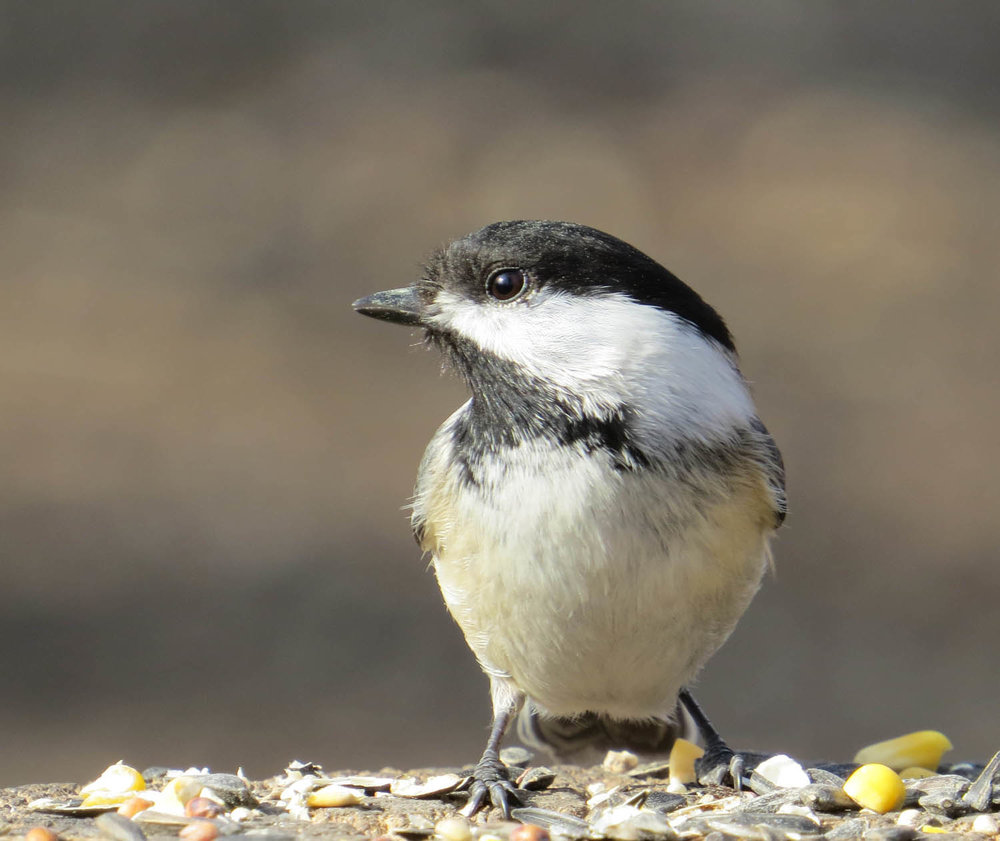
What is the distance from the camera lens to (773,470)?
270 centimetres

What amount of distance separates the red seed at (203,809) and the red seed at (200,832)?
11cm

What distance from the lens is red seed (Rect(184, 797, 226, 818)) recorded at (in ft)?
7.07

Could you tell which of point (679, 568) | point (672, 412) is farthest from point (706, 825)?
point (672, 412)

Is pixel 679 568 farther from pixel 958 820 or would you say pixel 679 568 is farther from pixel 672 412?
pixel 958 820

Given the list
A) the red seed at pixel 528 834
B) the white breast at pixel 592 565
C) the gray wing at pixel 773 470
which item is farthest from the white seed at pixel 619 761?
the red seed at pixel 528 834

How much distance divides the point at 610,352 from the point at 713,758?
965mm

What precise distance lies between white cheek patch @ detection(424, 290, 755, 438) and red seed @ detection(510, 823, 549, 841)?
28.7 inches

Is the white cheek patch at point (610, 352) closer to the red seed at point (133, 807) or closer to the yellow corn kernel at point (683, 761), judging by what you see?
the yellow corn kernel at point (683, 761)

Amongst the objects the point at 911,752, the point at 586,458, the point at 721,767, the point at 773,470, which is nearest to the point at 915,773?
the point at 911,752

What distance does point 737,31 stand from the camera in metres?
7.89

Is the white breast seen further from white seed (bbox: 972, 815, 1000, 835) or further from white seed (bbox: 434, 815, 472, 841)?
white seed (bbox: 972, 815, 1000, 835)

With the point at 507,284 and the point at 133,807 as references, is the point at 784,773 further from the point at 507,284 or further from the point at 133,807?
the point at 133,807

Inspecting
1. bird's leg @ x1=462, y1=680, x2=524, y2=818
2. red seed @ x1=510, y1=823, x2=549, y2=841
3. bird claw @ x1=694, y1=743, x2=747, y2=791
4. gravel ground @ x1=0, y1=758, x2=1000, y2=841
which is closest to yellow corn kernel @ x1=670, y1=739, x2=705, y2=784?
bird claw @ x1=694, y1=743, x2=747, y2=791

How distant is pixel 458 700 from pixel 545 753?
91.9 inches
